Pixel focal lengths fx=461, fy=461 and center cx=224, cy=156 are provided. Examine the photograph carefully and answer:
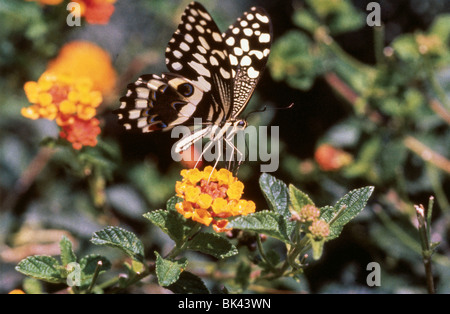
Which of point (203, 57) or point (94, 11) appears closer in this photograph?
point (203, 57)

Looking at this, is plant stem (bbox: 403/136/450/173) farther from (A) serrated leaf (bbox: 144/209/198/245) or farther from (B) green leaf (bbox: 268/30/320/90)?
(A) serrated leaf (bbox: 144/209/198/245)

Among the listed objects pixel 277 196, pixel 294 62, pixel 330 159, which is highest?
pixel 294 62

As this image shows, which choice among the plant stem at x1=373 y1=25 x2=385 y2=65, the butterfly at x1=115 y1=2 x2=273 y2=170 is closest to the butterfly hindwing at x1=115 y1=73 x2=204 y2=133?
the butterfly at x1=115 y1=2 x2=273 y2=170

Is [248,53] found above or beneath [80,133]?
above

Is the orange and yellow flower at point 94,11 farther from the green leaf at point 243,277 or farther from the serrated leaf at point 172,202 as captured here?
the green leaf at point 243,277

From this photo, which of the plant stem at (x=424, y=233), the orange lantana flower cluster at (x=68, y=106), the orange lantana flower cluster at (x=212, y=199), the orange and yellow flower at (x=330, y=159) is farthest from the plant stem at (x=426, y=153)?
the orange lantana flower cluster at (x=68, y=106)

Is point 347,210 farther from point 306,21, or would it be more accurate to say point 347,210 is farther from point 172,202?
point 306,21

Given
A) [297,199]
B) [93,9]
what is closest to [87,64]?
[93,9]
